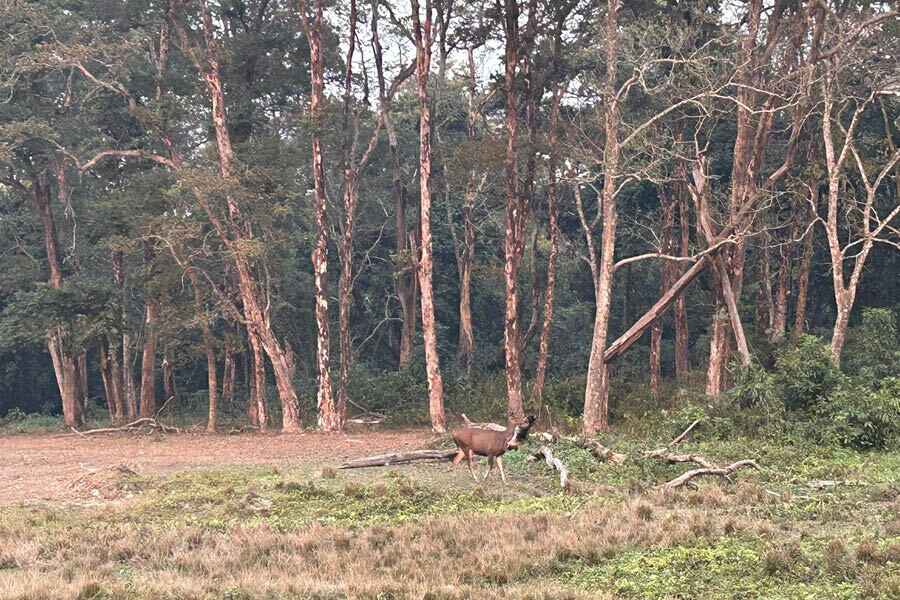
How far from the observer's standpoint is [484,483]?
1605cm

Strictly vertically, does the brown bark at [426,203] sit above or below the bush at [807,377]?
above

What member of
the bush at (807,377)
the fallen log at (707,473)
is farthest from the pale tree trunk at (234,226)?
the fallen log at (707,473)

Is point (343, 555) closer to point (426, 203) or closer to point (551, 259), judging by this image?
point (426, 203)

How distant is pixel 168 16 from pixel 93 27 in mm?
2970

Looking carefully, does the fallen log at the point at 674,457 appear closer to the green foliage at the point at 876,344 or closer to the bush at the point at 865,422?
the bush at the point at 865,422

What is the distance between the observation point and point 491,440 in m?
15.7

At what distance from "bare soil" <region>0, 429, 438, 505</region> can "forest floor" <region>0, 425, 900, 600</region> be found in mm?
239

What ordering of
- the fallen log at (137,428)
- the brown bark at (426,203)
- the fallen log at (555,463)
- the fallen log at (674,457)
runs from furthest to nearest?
the fallen log at (137,428)
the brown bark at (426,203)
the fallen log at (674,457)
the fallen log at (555,463)

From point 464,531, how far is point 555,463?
16.2 feet

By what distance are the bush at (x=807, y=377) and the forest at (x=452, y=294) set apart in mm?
89

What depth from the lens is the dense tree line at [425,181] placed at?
2616 cm

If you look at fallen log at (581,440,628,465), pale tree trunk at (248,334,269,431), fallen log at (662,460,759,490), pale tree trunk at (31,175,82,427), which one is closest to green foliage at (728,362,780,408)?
fallen log at (581,440,628,465)

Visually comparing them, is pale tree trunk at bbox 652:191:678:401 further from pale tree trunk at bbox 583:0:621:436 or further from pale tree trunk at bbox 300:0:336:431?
pale tree trunk at bbox 300:0:336:431

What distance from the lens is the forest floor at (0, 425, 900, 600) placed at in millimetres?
9523
